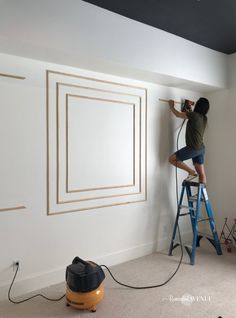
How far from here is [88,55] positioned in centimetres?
259

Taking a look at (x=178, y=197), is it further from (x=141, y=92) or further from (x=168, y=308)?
(x=168, y=308)

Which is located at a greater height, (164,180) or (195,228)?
(164,180)

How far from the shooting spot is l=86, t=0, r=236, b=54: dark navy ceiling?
8.75 ft

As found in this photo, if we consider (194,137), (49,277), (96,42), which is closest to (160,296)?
(49,277)

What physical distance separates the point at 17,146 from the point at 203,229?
10.5ft

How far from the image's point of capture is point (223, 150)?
421 centimetres

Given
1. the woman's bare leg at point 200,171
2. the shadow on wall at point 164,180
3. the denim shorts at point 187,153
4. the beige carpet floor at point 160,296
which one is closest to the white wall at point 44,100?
the beige carpet floor at point 160,296

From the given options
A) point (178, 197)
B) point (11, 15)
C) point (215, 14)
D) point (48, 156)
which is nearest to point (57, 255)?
point (48, 156)

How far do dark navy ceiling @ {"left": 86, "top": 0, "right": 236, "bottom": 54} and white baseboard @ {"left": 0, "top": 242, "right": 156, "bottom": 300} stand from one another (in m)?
2.59

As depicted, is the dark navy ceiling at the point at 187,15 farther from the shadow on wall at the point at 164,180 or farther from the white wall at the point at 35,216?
the shadow on wall at the point at 164,180

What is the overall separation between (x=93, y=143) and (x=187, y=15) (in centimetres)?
165

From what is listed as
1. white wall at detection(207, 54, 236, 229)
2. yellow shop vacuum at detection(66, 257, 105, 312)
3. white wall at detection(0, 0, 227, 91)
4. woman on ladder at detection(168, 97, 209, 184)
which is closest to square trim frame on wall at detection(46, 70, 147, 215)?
white wall at detection(0, 0, 227, 91)

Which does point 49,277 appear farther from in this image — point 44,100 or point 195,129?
point 195,129

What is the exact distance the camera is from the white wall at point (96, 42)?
2266 mm
